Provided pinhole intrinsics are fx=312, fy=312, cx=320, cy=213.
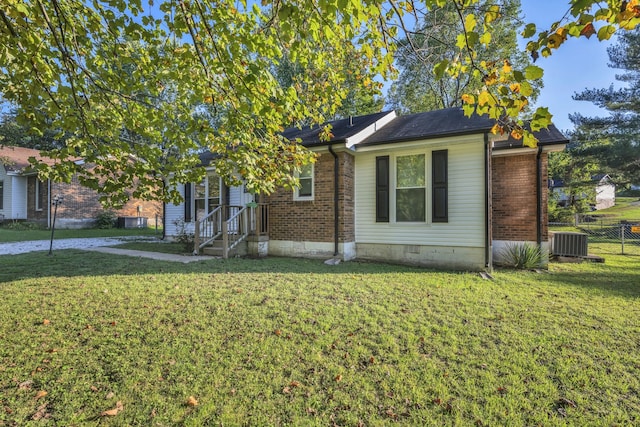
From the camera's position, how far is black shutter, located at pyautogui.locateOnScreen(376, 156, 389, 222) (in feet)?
28.5

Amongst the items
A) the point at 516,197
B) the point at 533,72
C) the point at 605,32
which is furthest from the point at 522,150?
the point at 533,72

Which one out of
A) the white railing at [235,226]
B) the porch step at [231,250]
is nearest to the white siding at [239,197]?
the white railing at [235,226]

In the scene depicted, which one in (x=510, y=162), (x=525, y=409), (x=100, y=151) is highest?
(x=510, y=162)

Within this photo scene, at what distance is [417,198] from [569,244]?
5.17 metres

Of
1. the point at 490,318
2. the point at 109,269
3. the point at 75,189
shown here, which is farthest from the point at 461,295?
the point at 75,189

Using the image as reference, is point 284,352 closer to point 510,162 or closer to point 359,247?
point 359,247

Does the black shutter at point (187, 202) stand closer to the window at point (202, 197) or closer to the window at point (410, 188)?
the window at point (202, 197)

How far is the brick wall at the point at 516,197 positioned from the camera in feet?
26.8

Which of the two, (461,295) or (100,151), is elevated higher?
(100,151)

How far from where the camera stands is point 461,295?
5266 millimetres

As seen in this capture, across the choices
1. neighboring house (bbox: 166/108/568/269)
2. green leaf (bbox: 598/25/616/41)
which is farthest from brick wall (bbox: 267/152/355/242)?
green leaf (bbox: 598/25/616/41)

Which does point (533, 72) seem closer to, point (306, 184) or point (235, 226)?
point (306, 184)

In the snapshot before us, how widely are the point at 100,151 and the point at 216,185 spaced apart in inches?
304

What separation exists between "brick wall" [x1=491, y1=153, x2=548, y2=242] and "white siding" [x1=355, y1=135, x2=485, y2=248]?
1.34 m
